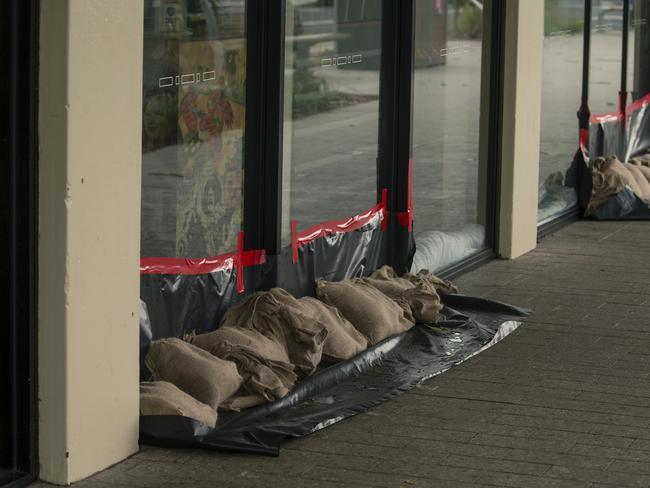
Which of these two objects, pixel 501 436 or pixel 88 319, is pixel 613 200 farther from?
pixel 88 319

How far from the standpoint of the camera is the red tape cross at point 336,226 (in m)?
7.45

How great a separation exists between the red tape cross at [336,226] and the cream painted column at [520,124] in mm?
1852

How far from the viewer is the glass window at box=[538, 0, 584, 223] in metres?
11.5

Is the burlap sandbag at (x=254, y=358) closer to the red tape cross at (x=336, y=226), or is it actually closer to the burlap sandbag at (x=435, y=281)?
the red tape cross at (x=336, y=226)

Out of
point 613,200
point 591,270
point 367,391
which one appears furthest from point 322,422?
point 613,200

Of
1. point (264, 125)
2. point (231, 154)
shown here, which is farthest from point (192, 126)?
point (264, 125)

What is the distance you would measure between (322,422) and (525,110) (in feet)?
16.5

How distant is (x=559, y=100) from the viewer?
39.0 ft

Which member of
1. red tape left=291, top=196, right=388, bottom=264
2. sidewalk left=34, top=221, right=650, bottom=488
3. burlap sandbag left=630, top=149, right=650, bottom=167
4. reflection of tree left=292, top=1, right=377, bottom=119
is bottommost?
sidewalk left=34, top=221, right=650, bottom=488

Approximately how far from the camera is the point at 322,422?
5.86m

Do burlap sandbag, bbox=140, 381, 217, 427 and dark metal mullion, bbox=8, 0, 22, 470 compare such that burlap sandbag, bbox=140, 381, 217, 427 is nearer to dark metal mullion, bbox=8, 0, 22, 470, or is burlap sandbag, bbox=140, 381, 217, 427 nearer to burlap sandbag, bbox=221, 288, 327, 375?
dark metal mullion, bbox=8, 0, 22, 470

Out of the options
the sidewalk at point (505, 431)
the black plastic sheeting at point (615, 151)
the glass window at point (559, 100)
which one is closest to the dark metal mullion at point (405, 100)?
the sidewalk at point (505, 431)

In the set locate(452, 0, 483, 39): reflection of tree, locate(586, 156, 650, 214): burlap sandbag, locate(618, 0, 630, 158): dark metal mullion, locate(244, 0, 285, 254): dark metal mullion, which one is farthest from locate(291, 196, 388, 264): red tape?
locate(618, 0, 630, 158): dark metal mullion

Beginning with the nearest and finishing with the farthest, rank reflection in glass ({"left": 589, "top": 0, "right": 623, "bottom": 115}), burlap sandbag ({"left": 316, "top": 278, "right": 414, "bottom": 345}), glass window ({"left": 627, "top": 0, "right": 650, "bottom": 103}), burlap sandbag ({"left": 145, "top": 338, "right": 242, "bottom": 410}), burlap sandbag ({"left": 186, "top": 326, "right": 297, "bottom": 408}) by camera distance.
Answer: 1. burlap sandbag ({"left": 145, "top": 338, "right": 242, "bottom": 410})
2. burlap sandbag ({"left": 186, "top": 326, "right": 297, "bottom": 408})
3. burlap sandbag ({"left": 316, "top": 278, "right": 414, "bottom": 345})
4. reflection in glass ({"left": 589, "top": 0, "right": 623, "bottom": 115})
5. glass window ({"left": 627, "top": 0, "right": 650, "bottom": 103})
